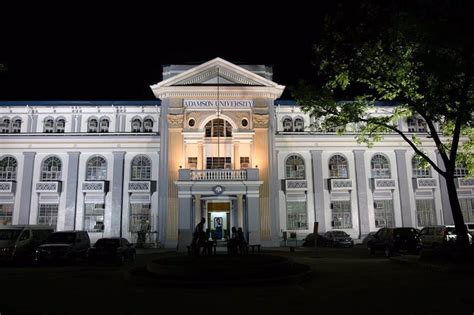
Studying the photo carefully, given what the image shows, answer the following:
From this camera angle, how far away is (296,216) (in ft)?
107

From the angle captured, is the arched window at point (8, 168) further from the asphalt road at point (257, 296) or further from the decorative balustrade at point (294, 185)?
the decorative balustrade at point (294, 185)

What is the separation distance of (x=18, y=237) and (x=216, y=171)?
13.2 meters

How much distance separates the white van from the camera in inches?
760

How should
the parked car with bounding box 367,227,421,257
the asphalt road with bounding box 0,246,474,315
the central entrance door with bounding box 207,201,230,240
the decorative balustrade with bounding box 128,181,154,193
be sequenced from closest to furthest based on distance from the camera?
the asphalt road with bounding box 0,246,474,315
the parked car with bounding box 367,227,421,257
the central entrance door with bounding box 207,201,230,240
the decorative balustrade with bounding box 128,181,154,193

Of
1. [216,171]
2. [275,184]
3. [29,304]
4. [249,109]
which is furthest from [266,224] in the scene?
[29,304]

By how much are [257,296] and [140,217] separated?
913 inches

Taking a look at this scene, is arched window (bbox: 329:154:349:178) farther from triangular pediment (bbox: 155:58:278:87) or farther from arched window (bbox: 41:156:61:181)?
arched window (bbox: 41:156:61:181)

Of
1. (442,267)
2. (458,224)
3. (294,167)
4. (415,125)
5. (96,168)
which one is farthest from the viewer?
(415,125)

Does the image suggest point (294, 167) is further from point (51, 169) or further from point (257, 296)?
point (257, 296)

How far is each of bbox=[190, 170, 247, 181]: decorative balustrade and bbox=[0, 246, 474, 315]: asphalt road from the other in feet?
48.6

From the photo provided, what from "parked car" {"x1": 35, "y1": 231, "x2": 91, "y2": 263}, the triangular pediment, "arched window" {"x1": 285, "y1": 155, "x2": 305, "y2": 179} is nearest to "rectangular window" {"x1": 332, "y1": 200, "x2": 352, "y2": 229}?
"arched window" {"x1": 285, "y1": 155, "x2": 305, "y2": 179}

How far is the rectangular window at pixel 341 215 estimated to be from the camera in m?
32.6

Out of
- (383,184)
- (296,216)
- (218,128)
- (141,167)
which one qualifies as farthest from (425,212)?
(141,167)

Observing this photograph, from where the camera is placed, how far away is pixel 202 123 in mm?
31000
